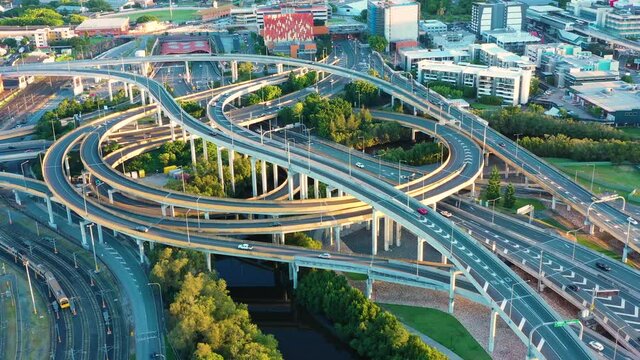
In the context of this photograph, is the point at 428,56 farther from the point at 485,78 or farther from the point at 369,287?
the point at 369,287

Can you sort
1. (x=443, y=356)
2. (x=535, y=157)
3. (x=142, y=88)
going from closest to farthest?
(x=443, y=356) < (x=535, y=157) < (x=142, y=88)

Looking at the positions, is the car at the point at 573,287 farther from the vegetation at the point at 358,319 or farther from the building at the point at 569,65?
the building at the point at 569,65

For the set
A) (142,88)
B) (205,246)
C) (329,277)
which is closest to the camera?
(329,277)

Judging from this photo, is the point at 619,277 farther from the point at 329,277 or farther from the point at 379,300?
the point at 329,277

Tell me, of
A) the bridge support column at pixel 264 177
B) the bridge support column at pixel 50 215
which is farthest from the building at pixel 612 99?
the bridge support column at pixel 50 215

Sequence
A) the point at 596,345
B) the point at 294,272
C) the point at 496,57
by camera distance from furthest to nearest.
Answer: the point at 496,57 < the point at 294,272 < the point at 596,345

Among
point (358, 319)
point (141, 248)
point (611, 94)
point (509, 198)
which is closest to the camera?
point (358, 319)

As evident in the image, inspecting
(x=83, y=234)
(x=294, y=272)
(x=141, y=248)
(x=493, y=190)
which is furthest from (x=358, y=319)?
(x=83, y=234)

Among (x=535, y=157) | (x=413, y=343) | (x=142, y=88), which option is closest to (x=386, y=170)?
(x=535, y=157)
